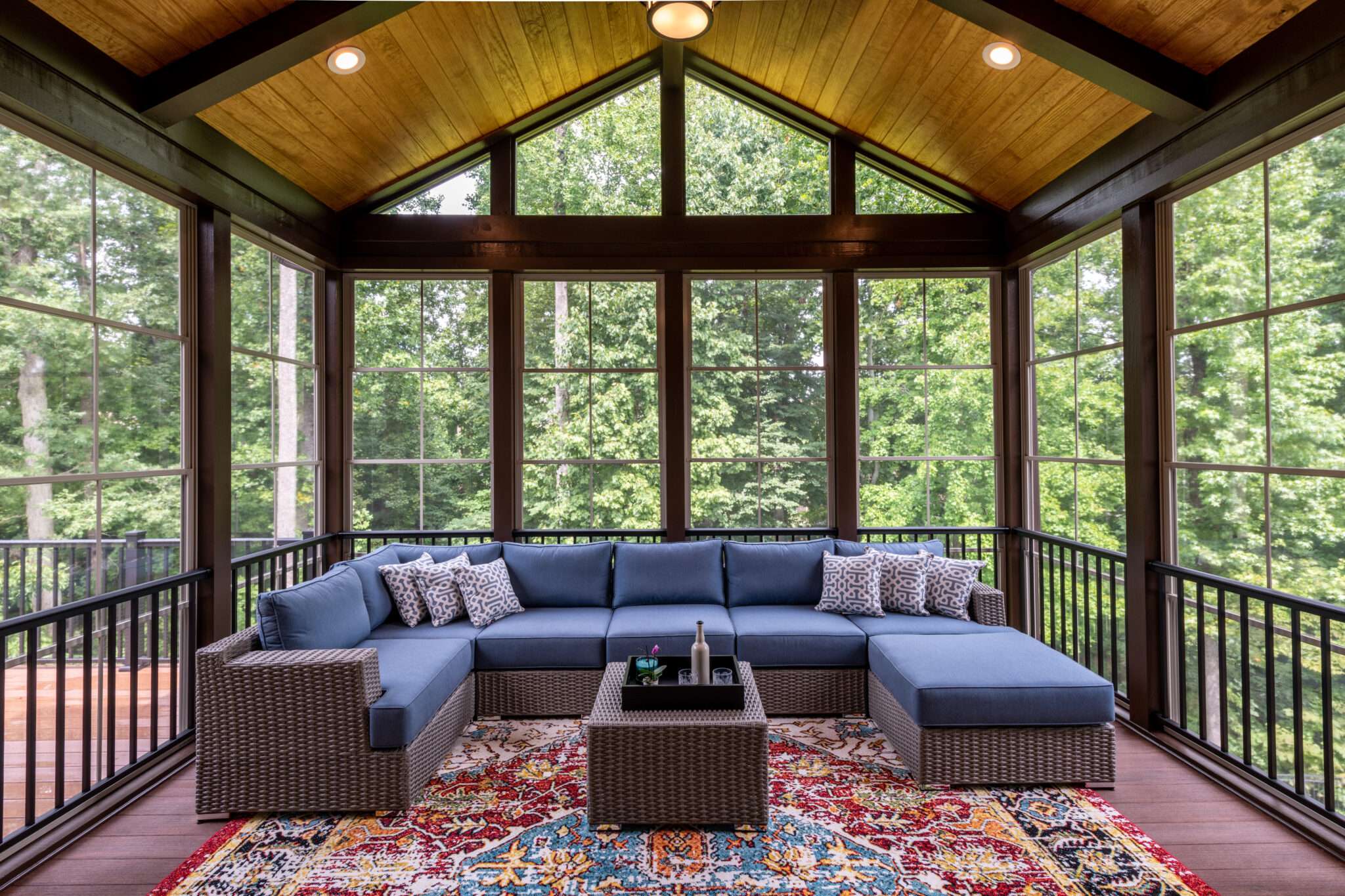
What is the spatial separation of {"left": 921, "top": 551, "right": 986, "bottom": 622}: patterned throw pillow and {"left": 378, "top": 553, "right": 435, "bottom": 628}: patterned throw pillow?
285 centimetres

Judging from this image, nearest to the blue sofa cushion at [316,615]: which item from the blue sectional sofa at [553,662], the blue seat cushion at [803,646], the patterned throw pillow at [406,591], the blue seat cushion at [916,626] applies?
the blue sectional sofa at [553,662]

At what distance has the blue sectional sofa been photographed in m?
2.70

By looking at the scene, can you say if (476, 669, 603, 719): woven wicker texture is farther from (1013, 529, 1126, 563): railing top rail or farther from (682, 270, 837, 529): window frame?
(1013, 529, 1126, 563): railing top rail

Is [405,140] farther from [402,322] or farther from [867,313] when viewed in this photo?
[867,313]

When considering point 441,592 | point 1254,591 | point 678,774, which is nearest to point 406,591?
point 441,592

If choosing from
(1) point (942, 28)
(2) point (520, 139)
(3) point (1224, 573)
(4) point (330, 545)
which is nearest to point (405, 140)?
(2) point (520, 139)

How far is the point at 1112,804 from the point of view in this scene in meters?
2.77

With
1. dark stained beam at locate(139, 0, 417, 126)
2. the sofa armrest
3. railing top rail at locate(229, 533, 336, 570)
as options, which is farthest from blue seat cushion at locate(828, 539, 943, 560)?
dark stained beam at locate(139, 0, 417, 126)

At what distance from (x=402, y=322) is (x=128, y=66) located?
7.00 feet

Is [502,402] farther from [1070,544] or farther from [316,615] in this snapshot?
[1070,544]

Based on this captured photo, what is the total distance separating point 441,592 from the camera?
3.88 m

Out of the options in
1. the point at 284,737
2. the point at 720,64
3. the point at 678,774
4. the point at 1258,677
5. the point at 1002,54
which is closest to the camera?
the point at 678,774

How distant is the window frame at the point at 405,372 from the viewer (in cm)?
482

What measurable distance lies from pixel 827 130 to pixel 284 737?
4602 millimetres
